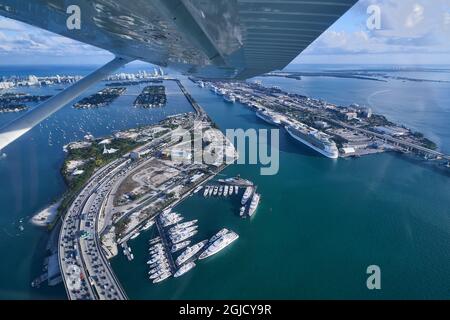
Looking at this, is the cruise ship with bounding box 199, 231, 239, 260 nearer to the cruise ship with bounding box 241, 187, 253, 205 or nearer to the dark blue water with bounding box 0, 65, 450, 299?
the dark blue water with bounding box 0, 65, 450, 299

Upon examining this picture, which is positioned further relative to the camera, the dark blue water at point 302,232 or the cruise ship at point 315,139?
the cruise ship at point 315,139

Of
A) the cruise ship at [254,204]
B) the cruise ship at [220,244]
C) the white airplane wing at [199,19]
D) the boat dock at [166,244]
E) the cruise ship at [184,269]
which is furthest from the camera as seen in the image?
the cruise ship at [254,204]

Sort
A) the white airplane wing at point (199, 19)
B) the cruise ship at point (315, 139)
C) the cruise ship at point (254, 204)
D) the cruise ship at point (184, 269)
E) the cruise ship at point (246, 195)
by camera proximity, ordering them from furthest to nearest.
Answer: the cruise ship at point (315, 139)
the cruise ship at point (246, 195)
the cruise ship at point (254, 204)
the cruise ship at point (184, 269)
the white airplane wing at point (199, 19)

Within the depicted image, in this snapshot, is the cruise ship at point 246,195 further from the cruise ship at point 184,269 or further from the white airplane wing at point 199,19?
the white airplane wing at point 199,19

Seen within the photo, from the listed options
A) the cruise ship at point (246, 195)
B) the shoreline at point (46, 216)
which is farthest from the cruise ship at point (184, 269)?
the shoreline at point (46, 216)

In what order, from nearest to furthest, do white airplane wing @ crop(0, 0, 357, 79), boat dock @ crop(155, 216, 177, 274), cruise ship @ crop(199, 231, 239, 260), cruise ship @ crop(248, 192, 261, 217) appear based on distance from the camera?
white airplane wing @ crop(0, 0, 357, 79)
boat dock @ crop(155, 216, 177, 274)
cruise ship @ crop(199, 231, 239, 260)
cruise ship @ crop(248, 192, 261, 217)

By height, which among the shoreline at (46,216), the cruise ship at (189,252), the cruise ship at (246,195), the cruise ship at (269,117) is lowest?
the cruise ship at (189,252)

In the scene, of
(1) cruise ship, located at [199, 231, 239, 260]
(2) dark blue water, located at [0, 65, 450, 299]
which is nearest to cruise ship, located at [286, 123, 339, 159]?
(2) dark blue water, located at [0, 65, 450, 299]
